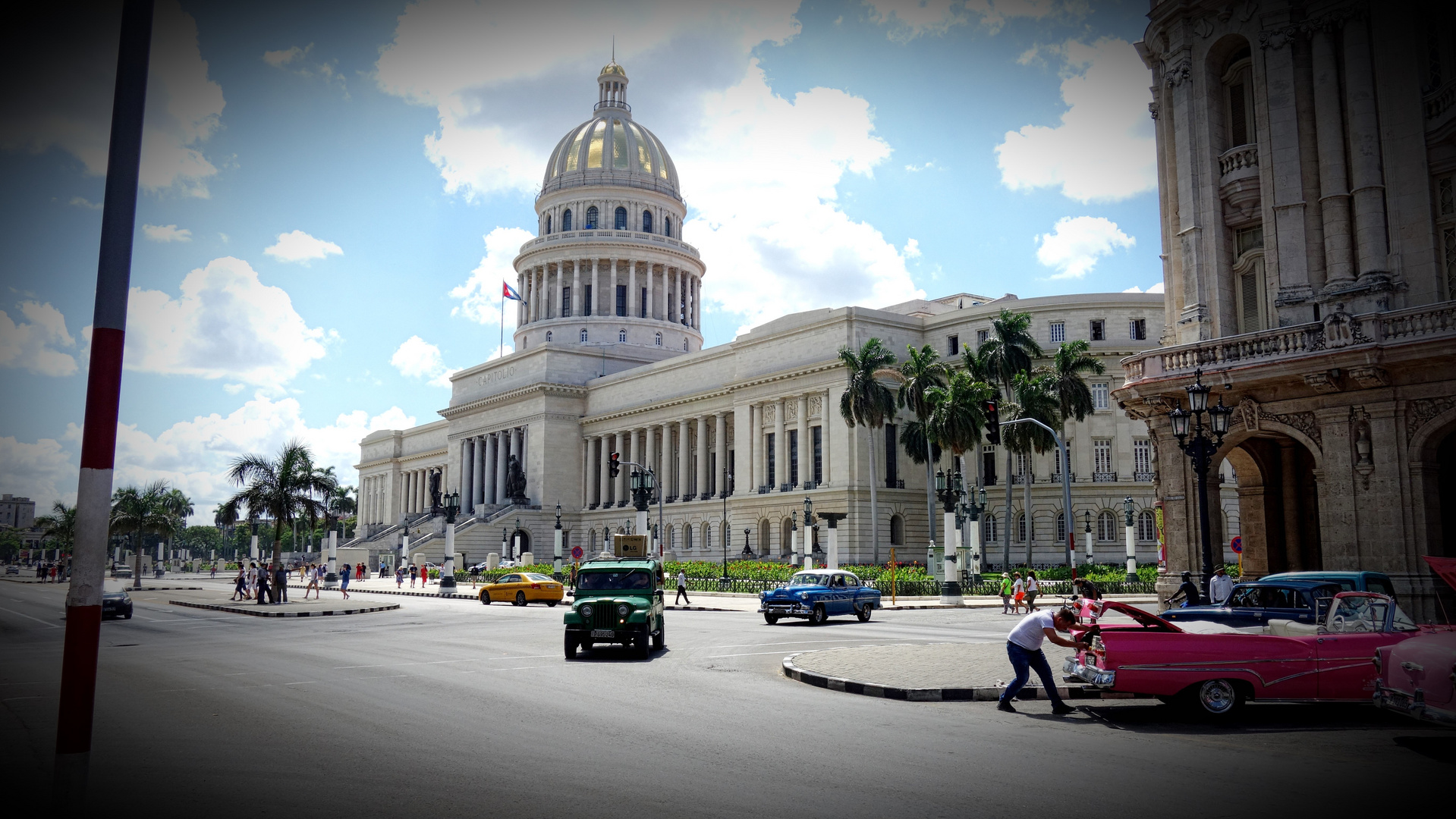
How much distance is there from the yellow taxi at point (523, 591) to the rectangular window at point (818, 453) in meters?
27.7

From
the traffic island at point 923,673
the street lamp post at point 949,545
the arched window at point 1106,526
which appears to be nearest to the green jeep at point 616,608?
the traffic island at point 923,673

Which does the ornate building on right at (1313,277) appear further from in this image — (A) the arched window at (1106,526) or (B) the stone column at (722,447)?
(B) the stone column at (722,447)

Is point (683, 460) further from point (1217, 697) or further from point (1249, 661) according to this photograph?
point (1249, 661)

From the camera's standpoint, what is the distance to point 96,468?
20.5 ft

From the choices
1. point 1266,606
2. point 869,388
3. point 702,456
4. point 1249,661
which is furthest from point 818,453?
point 1249,661

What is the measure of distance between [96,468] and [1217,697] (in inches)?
468

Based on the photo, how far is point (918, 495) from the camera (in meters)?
68.2

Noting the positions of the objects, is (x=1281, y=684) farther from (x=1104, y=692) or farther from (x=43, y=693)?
(x=43, y=693)

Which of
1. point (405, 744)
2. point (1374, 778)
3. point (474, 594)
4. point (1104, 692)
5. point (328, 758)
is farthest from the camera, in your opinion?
point (474, 594)

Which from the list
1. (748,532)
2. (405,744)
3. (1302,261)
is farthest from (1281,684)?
(748,532)

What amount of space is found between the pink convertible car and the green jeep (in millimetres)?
9495

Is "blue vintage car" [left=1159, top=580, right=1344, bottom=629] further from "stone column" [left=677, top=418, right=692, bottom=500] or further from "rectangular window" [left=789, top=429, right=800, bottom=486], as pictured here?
"stone column" [left=677, top=418, right=692, bottom=500]

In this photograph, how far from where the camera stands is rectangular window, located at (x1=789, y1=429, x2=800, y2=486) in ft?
232

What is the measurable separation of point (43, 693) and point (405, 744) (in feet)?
23.9
